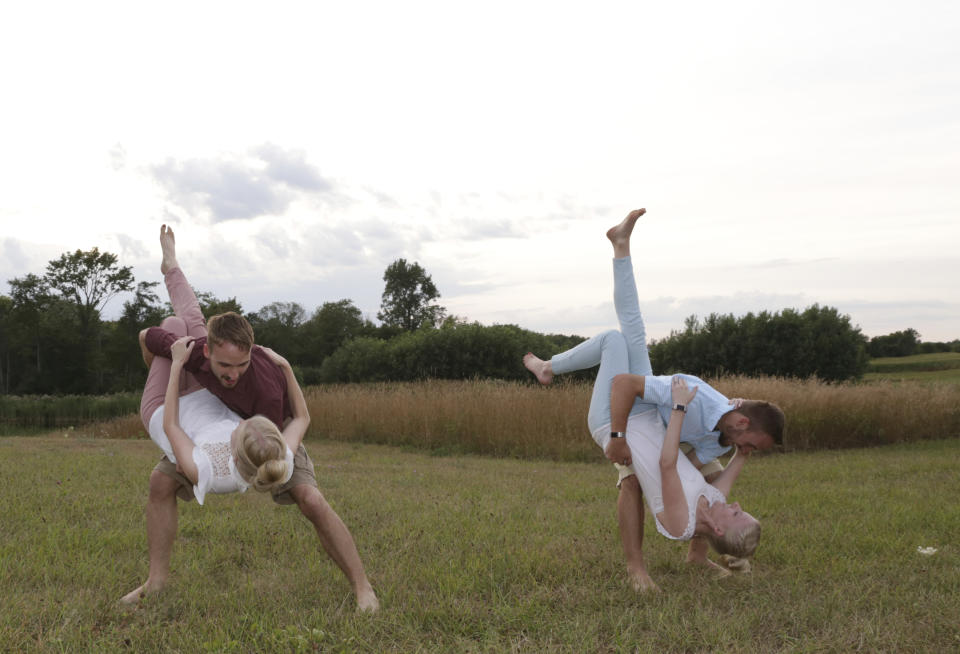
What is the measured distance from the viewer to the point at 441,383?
1702cm

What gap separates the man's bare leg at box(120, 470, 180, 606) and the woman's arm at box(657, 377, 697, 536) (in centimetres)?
265

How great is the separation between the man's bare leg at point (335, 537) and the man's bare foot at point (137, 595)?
1.03 meters

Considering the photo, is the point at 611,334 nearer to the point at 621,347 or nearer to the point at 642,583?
the point at 621,347

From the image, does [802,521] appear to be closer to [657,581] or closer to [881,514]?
[881,514]

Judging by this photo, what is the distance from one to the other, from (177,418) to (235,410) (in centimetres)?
30

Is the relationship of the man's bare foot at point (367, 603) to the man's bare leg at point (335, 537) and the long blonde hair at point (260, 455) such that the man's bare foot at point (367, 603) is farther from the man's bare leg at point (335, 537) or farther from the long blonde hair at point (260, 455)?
the long blonde hair at point (260, 455)

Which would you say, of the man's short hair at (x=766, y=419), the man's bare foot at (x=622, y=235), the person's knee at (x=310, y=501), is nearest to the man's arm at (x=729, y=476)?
the man's short hair at (x=766, y=419)

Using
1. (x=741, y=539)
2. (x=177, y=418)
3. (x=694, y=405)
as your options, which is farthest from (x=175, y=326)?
(x=741, y=539)

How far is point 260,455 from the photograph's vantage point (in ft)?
10.6

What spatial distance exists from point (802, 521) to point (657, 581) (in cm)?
250

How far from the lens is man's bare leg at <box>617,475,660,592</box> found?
165 inches

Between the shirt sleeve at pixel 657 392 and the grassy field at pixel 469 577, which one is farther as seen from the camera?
the shirt sleeve at pixel 657 392

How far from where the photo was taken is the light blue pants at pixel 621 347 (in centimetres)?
421

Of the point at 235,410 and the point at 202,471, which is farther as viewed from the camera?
the point at 235,410
